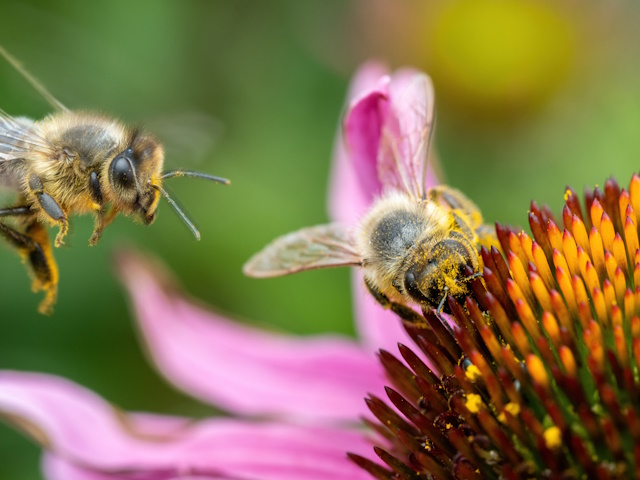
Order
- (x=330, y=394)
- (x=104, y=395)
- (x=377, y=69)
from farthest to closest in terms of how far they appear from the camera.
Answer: (x=104, y=395)
(x=377, y=69)
(x=330, y=394)

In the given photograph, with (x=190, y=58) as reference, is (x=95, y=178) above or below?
below

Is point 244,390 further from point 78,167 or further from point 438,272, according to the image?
point 438,272

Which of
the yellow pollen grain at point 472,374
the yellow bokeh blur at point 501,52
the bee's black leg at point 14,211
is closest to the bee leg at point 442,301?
the yellow pollen grain at point 472,374

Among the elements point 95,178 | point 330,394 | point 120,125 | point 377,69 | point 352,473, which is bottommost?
point 352,473

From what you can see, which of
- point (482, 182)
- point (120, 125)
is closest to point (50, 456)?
point (120, 125)

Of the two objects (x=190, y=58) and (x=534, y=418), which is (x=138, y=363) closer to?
(x=190, y=58)

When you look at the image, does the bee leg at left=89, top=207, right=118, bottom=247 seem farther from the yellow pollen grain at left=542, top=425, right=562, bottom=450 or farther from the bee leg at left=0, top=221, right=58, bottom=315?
the yellow pollen grain at left=542, top=425, right=562, bottom=450

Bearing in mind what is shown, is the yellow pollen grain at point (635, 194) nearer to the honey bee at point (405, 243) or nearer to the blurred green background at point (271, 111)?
the honey bee at point (405, 243)
